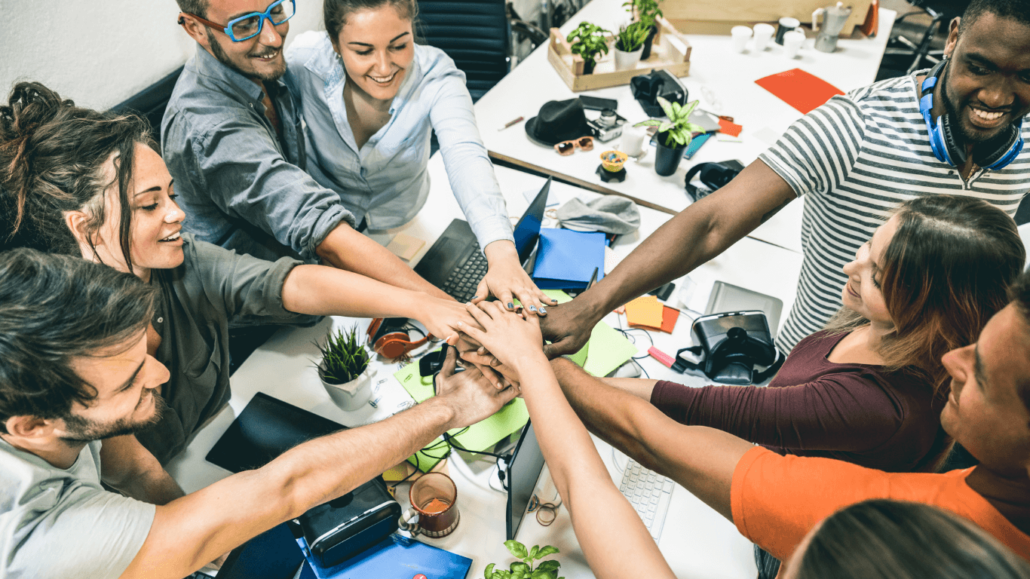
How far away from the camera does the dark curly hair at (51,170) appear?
3.70 ft

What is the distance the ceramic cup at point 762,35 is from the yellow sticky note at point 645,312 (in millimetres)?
2073

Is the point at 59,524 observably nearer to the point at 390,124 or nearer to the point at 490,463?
the point at 490,463

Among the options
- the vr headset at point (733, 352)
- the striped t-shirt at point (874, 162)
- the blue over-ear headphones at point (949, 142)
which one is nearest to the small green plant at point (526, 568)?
the vr headset at point (733, 352)

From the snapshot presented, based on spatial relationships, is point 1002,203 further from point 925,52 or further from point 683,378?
point 925,52

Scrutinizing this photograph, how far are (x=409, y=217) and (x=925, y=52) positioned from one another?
146 inches

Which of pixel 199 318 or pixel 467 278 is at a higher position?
pixel 199 318

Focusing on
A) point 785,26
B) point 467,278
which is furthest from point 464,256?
point 785,26

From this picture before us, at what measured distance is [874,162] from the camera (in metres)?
1.41

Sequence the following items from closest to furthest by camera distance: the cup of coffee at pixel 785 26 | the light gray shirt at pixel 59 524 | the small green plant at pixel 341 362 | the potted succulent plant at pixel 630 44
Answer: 1. the light gray shirt at pixel 59 524
2. the small green plant at pixel 341 362
3. the potted succulent plant at pixel 630 44
4. the cup of coffee at pixel 785 26

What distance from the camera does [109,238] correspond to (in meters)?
1.21

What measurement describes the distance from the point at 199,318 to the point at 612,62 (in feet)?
7.76

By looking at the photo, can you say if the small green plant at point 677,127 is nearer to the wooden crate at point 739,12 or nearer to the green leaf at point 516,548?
the wooden crate at point 739,12

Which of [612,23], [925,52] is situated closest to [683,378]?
[612,23]

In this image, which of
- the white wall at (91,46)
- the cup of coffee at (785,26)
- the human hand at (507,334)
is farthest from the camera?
the cup of coffee at (785,26)
